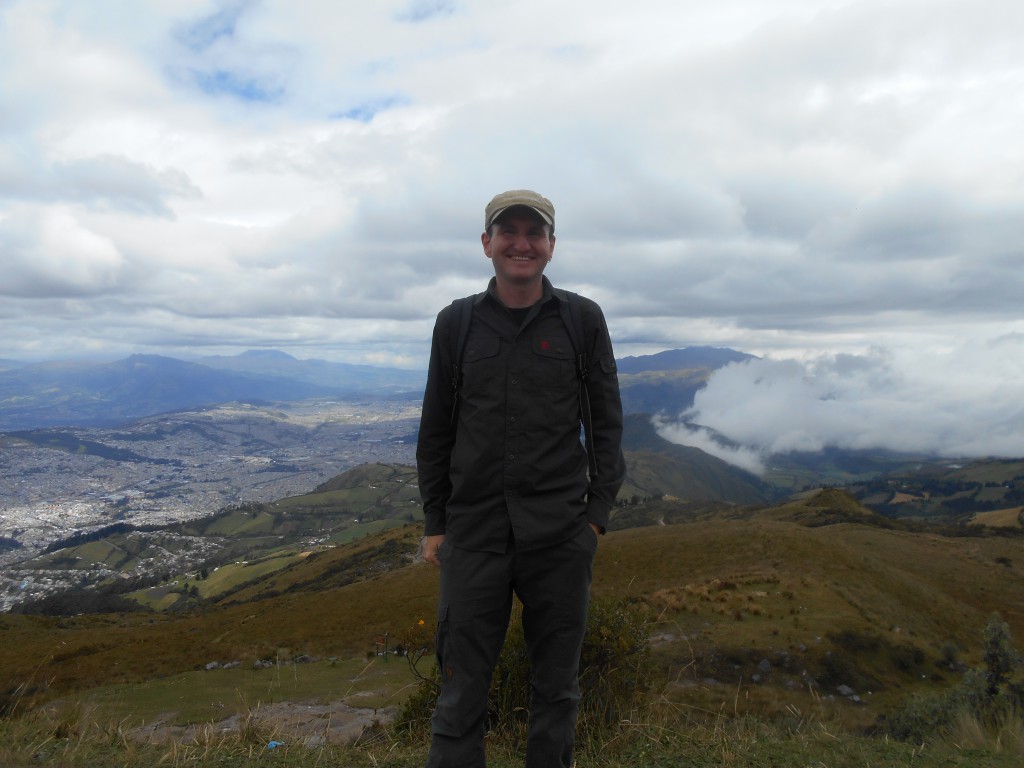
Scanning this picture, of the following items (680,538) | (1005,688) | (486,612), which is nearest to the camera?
(486,612)

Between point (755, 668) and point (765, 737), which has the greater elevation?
point (765, 737)

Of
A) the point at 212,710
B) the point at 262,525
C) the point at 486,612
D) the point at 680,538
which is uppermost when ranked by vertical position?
the point at 486,612

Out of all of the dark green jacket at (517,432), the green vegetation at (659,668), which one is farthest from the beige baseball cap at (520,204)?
the green vegetation at (659,668)

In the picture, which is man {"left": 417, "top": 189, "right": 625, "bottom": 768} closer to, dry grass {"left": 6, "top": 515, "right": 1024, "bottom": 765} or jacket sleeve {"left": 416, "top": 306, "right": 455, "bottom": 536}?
jacket sleeve {"left": 416, "top": 306, "right": 455, "bottom": 536}

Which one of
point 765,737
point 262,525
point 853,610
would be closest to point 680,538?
point 853,610

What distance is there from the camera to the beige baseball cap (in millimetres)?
3730

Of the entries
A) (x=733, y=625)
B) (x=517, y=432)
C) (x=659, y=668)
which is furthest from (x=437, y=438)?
(x=733, y=625)

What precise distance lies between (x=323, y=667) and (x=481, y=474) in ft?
45.9

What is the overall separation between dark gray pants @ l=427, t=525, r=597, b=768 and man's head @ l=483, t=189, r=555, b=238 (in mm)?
2054

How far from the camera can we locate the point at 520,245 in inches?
148

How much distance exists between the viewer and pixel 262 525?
156500 millimetres

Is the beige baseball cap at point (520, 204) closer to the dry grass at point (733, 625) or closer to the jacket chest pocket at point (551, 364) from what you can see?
the jacket chest pocket at point (551, 364)

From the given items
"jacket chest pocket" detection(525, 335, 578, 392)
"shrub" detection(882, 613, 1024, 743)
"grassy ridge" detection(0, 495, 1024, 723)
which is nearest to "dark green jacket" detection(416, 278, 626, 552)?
"jacket chest pocket" detection(525, 335, 578, 392)

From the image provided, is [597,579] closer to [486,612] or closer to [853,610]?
[853,610]
